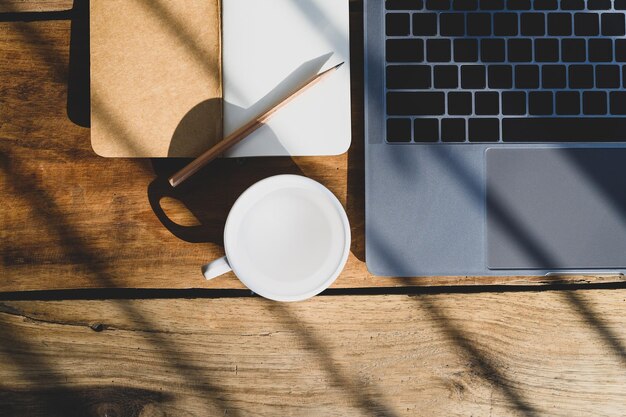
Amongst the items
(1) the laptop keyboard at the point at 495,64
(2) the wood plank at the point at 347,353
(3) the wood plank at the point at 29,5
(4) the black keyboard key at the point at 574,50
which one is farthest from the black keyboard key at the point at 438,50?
(3) the wood plank at the point at 29,5

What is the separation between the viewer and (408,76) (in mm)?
486

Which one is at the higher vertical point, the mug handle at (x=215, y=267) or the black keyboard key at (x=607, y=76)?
the black keyboard key at (x=607, y=76)

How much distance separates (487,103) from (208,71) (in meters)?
0.26

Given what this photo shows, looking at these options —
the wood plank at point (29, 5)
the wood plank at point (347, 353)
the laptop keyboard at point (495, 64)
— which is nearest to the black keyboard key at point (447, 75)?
the laptop keyboard at point (495, 64)

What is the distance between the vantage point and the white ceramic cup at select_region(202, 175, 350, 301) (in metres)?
0.47

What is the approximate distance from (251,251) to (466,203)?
0.66 ft

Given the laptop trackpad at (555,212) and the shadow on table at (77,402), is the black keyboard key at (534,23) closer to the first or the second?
the laptop trackpad at (555,212)

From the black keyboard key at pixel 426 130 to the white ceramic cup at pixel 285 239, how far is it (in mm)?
100

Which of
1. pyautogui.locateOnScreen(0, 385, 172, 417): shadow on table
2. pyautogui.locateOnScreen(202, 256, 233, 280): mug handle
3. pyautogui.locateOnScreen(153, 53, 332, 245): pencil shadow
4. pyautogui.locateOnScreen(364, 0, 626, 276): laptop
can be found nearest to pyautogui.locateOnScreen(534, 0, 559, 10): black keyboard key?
pyautogui.locateOnScreen(364, 0, 626, 276): laptop

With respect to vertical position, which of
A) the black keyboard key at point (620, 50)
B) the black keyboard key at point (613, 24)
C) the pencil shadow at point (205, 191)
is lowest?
the pencil shadow at point (205, 191)

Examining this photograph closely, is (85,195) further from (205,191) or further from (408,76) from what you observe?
(408,76)

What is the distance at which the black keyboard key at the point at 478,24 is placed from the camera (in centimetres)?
49

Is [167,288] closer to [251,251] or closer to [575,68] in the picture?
[251,251]

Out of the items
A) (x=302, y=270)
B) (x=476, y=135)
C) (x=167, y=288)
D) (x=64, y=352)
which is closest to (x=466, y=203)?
(x=476, y=135)
